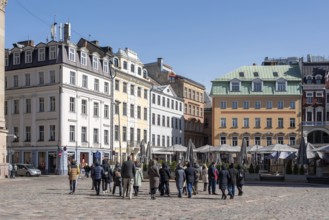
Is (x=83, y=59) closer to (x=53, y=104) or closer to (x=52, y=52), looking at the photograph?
(x=52, y=52)

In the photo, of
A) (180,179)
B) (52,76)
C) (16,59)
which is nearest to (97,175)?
(180,179)

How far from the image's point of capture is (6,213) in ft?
52.5

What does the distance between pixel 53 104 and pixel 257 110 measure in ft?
102

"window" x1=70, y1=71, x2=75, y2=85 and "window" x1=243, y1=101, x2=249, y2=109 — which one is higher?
"window" x1=70, y1=71, x2=75, y2=85

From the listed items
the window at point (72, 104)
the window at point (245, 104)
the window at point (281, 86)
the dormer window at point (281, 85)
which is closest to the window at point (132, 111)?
the window at point (72, 104)

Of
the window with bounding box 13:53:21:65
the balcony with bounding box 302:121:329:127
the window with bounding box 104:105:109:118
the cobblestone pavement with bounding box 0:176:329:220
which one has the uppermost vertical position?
the window with bounding box 13:53:21:65

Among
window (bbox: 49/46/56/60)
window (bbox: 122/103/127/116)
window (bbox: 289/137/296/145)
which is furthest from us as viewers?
window (bbox: 289/137/296/145)

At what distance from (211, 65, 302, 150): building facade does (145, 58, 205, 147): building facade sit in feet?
24.6

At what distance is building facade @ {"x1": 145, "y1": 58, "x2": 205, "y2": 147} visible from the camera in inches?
3182

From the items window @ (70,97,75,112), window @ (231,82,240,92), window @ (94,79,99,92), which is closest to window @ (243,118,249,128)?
window @ (231,82,240,92)

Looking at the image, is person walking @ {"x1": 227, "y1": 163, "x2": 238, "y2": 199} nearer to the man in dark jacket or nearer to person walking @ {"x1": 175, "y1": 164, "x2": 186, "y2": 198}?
the man in dark jacket

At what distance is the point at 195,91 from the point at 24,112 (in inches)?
1365

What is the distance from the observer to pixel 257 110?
74188 millimetres

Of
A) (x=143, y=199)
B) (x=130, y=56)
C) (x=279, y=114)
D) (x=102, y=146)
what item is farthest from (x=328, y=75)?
(x=143, y=199)
